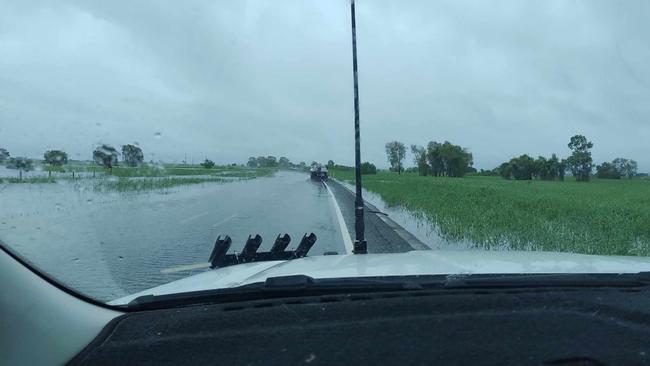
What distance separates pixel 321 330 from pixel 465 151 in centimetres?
6130

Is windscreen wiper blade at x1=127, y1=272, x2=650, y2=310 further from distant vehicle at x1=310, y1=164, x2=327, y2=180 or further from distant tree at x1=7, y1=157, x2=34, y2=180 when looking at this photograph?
distant vehicle at x1=310, y1=164, x2=327, y2=180

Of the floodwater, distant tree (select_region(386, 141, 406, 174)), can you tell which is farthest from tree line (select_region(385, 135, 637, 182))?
the floodwater

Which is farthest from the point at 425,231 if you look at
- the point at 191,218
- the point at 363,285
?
the point at 363,285

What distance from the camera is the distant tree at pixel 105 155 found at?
22.6 ft

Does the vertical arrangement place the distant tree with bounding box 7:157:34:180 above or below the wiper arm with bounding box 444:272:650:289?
above

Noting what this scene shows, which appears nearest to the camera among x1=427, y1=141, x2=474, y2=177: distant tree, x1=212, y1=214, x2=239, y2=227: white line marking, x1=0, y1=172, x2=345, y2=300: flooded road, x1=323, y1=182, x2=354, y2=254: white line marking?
x1=0, y1=172, x2=345, y2=300: flooded road

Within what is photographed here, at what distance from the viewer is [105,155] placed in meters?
7.90

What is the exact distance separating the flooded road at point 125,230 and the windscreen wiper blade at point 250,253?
1140mm

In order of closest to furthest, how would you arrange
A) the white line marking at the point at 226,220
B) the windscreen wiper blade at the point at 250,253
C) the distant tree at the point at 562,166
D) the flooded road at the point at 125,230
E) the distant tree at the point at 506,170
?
the windscreen wiper blade at the point at 250,253
the flooded road at the point at 125,230
the white line marking at the point at 226,220
the distant tree at the point at 562,166
the distant tree at the point at 506,170

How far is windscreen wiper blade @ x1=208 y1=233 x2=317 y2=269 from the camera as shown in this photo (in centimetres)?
474

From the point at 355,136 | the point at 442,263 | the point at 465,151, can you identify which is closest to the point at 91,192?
the point at 355,136

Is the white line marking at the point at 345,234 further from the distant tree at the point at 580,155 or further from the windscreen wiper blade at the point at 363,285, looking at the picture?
the distant tree at the point at 580,155

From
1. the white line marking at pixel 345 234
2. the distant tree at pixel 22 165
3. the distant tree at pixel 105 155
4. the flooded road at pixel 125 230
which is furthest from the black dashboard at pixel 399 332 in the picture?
the white line marking at pixel 345 234

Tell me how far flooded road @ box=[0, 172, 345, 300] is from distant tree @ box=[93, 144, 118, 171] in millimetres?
1434
